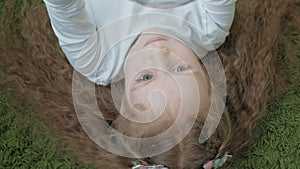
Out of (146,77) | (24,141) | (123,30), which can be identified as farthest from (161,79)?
(24,141)

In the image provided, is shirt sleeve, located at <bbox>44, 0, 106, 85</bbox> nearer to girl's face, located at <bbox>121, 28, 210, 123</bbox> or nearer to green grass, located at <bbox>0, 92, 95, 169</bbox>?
girl's face, located at <bbox>121, 28, 210, 123</bbox>

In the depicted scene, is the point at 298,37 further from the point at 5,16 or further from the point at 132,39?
the point at 5,16

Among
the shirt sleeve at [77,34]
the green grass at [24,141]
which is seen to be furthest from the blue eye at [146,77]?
the green grass at [24,141]

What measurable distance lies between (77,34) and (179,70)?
19cm

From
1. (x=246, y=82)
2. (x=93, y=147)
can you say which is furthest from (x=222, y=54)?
(x=93, y=147)

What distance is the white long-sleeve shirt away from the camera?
1171 mm

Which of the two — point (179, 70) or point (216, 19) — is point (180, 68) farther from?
point (216, 19)

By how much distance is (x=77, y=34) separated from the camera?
3.76 feet

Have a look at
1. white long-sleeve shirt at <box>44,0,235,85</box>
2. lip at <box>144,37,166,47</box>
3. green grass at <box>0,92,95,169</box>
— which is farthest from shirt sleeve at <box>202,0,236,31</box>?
green grass at <box>0,92,95,169</box>

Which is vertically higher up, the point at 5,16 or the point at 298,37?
the point at 5,16

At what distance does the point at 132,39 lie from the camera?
3.86 feet

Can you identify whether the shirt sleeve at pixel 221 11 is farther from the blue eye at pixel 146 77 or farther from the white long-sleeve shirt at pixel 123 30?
the blue eye at pixel 146 77

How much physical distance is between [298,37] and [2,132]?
645 mm

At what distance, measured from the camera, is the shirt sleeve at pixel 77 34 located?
3.54ft
